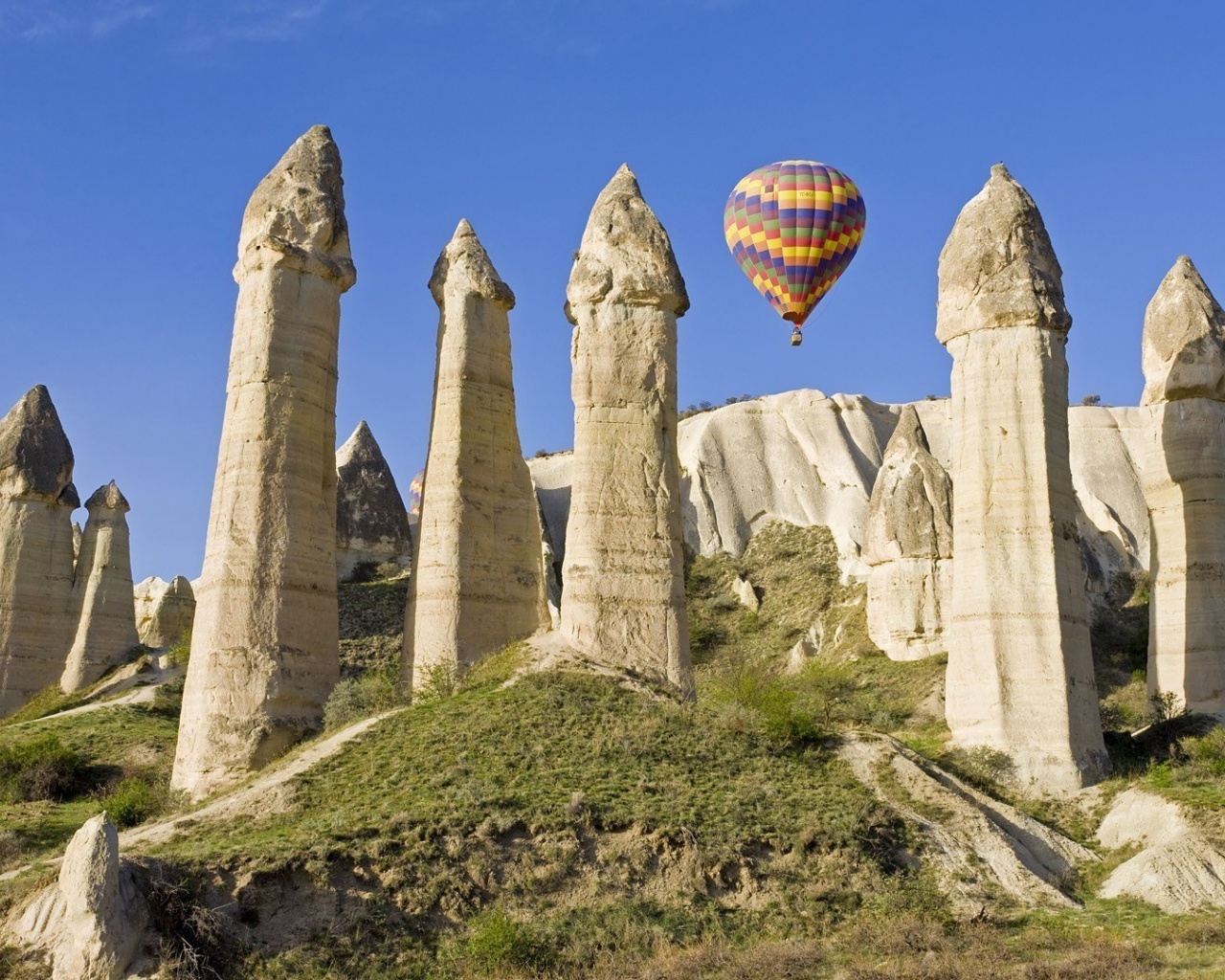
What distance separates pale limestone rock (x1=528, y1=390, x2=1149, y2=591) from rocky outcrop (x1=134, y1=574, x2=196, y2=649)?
12749 mm

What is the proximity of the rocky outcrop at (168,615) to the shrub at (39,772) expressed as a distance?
13215 millimetres

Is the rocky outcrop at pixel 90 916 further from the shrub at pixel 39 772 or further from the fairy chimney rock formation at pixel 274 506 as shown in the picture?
the shrub at pixel 39 772

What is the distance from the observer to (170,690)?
29.4 m

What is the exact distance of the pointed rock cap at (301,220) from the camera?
78.1 ft

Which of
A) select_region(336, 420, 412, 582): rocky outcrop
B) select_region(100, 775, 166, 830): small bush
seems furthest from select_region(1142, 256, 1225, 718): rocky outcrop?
select_region(336, 420, 412, 582): rocky outcrop

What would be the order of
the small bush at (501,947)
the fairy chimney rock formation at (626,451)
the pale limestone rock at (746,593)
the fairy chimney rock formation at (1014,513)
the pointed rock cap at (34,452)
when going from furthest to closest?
the pale limestone rock at (746,593), the pointed rock cap at (34,452), the fairy chimney rock formation at (626,451), the fairy chimney rock formation at (1014,513), the small bush at (501,947)

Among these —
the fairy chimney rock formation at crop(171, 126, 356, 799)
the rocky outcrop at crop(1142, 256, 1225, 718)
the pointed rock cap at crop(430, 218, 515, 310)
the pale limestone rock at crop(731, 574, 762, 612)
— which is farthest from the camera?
the pale limestone rock at crop(731, 574, 762, 612)

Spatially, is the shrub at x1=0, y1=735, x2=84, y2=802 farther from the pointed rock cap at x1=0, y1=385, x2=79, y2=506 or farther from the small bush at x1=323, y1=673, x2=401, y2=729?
the pointed rock cap at x1=0, y1=385, x2=79, y2=506

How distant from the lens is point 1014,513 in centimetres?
2298

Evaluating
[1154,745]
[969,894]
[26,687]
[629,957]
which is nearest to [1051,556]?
[1154,745]

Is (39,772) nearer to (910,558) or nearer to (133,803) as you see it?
(133,803)

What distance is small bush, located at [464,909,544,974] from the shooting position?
47.7 feet

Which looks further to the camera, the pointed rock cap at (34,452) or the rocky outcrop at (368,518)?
the rocky outcrop at (368,518)

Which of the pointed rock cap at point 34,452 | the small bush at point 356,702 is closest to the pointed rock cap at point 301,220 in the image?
the small bush at point 356,702
